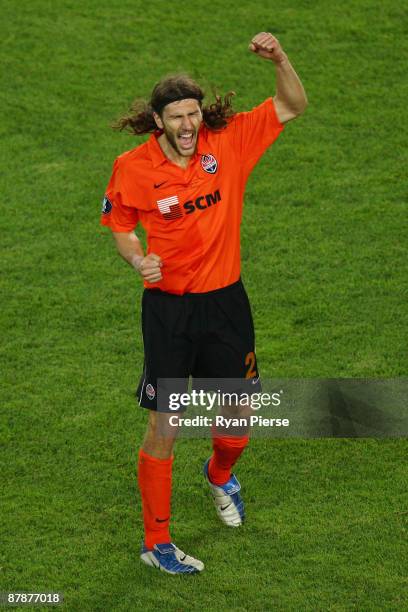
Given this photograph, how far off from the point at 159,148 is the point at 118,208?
330 mm

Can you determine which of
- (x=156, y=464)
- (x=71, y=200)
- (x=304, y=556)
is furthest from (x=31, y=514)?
(x=71, y=200)

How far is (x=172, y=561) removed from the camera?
21.6 feet

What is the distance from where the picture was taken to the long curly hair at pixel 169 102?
20.6 ft

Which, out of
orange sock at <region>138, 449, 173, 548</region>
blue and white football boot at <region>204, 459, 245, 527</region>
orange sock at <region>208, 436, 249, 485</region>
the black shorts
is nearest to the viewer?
the black shorts

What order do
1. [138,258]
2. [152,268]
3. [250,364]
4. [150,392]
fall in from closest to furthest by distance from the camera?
[152,268], [138,258], [150,392], [250,364]

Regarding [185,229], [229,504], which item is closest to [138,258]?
[185,229]

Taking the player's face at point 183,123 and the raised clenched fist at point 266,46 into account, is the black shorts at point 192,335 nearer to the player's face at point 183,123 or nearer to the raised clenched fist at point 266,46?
the player's face at point 183,123

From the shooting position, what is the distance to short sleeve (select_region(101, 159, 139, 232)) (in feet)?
20.9

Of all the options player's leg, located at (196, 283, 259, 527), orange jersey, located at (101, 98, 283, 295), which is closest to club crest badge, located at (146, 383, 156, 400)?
player's leg, located at (196, 283, 259, 527)

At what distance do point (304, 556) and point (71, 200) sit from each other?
4436 mm

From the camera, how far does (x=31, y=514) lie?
702 centimetres

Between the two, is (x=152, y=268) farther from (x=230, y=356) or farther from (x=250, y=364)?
(x=250, y=364)

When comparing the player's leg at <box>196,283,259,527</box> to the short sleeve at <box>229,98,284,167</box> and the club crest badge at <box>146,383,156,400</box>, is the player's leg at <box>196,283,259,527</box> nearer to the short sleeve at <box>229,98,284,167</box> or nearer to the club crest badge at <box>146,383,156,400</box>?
the club crest badge at <box>146,383,156,400</box>

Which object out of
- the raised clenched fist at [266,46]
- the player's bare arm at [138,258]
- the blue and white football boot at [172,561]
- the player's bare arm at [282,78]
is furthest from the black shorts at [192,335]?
the raised clenched fist at [266,46]
